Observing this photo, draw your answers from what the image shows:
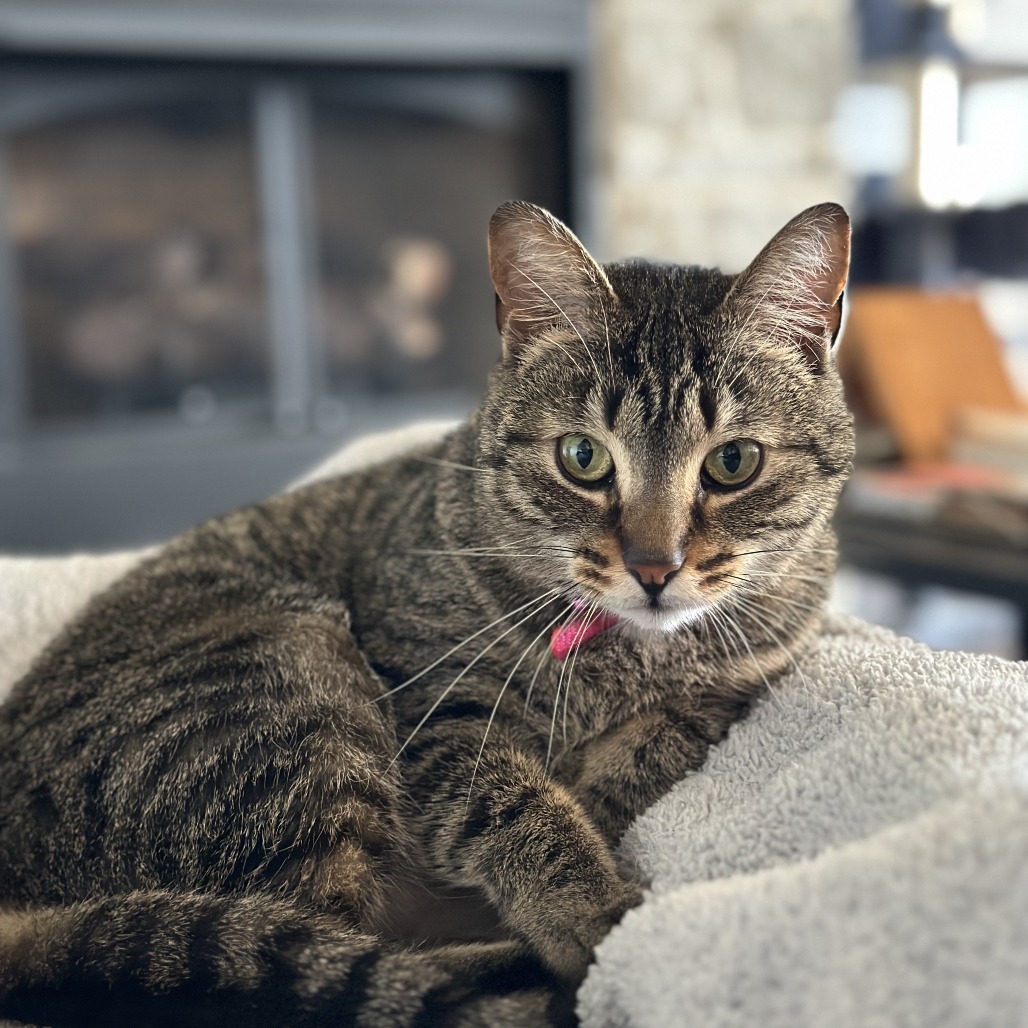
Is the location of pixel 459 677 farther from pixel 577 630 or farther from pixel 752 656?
pixel 752 656

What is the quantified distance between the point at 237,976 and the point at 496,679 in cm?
34

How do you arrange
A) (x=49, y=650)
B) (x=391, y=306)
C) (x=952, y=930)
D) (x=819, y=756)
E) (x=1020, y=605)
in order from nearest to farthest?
(x=952, y=930) < (x=819, y=756) < (x=49, y=650) < (x=1020, y=605) < (x=391, y=306)

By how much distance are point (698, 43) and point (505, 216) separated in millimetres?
2281

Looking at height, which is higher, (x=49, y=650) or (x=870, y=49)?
(x=870, y=49)

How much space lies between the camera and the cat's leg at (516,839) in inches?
29.9

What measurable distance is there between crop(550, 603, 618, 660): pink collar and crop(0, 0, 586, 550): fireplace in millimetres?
1871

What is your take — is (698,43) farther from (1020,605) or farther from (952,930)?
(952,930)

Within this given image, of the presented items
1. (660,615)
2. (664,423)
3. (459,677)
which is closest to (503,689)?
(459,677)

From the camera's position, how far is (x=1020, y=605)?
2008mm

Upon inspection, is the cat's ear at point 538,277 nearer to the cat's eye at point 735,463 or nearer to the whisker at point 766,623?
the cat's eye at point 735,463

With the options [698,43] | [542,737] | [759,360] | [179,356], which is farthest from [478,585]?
[698,43]

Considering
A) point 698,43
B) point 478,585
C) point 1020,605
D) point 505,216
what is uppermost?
→ point 698,43

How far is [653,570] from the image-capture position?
0.82 meters

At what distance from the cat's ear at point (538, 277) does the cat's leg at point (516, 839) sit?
36cm
